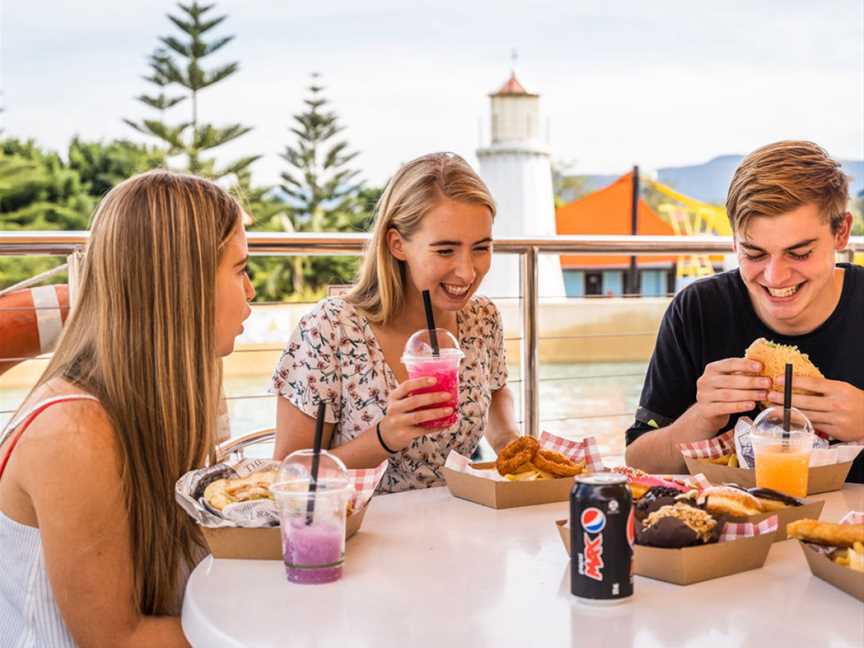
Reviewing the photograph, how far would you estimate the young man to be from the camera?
68.9 inches

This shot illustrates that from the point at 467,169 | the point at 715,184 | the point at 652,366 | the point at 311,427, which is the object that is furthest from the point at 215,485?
the point at 715,184

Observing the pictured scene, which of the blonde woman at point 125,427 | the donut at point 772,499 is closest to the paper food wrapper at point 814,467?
the donut at point 772,499

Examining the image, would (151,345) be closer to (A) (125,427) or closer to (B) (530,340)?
(A) (125,427)

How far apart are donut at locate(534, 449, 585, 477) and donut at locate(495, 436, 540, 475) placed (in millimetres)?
14

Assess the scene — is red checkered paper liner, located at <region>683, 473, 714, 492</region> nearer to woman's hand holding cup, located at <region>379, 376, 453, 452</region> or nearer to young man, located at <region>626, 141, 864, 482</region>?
young man, located at <region>626, 141, 864, 482</region>

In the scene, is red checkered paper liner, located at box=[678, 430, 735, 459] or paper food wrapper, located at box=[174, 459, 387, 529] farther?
red checkered paper liner, located at box=[678, 430, 735, 459]

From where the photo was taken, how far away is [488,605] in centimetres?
115

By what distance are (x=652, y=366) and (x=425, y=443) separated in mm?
524

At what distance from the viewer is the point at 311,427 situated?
196 cm

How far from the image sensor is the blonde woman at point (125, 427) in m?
1.27

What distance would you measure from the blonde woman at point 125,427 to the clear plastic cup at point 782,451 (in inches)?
32.3

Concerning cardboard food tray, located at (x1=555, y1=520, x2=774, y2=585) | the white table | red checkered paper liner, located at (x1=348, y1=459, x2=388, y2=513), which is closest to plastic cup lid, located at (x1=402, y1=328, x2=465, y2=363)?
red checkered paper liner, located at (x1=348, y1=459, x2=388, y2=513)

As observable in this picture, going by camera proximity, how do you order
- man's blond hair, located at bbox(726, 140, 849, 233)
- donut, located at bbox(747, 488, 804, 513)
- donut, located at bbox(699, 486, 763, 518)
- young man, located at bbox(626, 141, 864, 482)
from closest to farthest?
1. donut, located at bbox(699, 486, 763, 518)
2. donut, located at bbox(747, 488, 804, 513)
3. young man, located at bbox(626, 141, 864, 482)
4. man's blond hair, located at bbox(726, 140, 849, 233)

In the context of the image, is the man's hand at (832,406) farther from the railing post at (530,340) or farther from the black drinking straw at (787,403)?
the railing post at (530,340)
